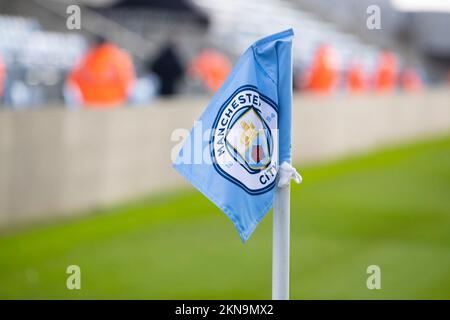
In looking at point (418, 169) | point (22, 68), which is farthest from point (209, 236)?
point (22, 68)

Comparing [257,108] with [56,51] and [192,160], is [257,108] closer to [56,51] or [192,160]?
[192,160]

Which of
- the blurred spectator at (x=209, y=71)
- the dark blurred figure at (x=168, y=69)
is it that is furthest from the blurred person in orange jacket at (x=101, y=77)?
the blurred spectator at (x=209, y=71)

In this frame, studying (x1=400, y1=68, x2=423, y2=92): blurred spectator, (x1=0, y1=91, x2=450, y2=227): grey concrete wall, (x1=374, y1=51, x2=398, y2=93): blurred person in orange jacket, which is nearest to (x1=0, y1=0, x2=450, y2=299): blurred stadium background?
(x1=0, y1=91, x2=450, y2=227): grey concrete wall

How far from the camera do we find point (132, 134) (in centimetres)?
1191

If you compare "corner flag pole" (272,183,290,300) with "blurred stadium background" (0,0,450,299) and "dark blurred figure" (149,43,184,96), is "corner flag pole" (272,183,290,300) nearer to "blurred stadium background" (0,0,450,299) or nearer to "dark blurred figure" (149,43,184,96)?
"blurred stadium background" (0,0,450,299)

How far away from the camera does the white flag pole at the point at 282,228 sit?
420cm

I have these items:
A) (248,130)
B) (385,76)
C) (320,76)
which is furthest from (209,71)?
(248,130)

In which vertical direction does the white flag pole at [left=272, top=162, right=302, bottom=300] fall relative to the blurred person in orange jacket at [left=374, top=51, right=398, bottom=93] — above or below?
below

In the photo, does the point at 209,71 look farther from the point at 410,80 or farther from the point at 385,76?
the point at 410,80

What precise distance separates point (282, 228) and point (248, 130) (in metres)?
0.44

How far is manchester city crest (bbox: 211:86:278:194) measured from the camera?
420 centimetres

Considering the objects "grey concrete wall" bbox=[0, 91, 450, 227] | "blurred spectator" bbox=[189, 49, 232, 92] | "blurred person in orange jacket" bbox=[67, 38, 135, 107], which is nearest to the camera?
"grey concrete wall" bbox=[0, 91, 450, 227]

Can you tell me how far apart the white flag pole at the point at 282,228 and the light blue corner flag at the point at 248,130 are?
5cm

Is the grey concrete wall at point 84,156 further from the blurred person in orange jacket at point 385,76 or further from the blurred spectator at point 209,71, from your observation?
the blurred person in orange jacket at point 385,76
